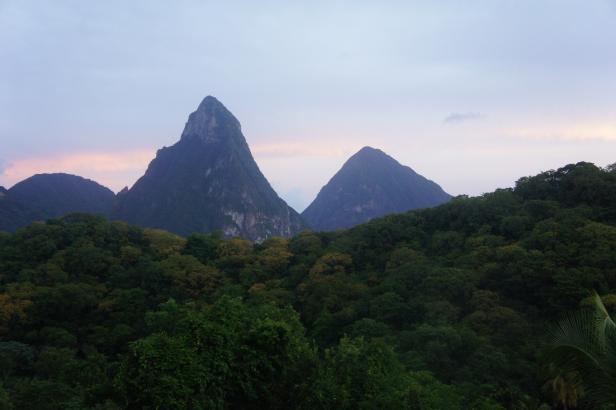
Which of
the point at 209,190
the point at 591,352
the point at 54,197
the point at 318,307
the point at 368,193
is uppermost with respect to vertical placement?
the point at 54,197

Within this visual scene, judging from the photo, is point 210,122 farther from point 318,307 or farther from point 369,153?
point 318,307

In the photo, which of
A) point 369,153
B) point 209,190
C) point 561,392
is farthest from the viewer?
point 369,153

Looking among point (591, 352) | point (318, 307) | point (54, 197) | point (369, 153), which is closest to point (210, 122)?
point (54, 197)

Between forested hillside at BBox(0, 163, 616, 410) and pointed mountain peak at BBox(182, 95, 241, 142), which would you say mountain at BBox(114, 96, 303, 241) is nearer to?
pointed mountain peak at BBox(182, 95, 241, 142)

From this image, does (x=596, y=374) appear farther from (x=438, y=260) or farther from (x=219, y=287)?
(x=219, y=287)

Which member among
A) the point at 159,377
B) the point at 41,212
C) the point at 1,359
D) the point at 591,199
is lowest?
the point at 1,359

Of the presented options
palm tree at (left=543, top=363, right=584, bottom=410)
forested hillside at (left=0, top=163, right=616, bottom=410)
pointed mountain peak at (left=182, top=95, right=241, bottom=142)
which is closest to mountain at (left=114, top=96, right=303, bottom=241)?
pointed mountain peak at (left=182, top=95, right=241, bottom=142)

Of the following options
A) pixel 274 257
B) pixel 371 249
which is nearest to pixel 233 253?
pixel 274 257
